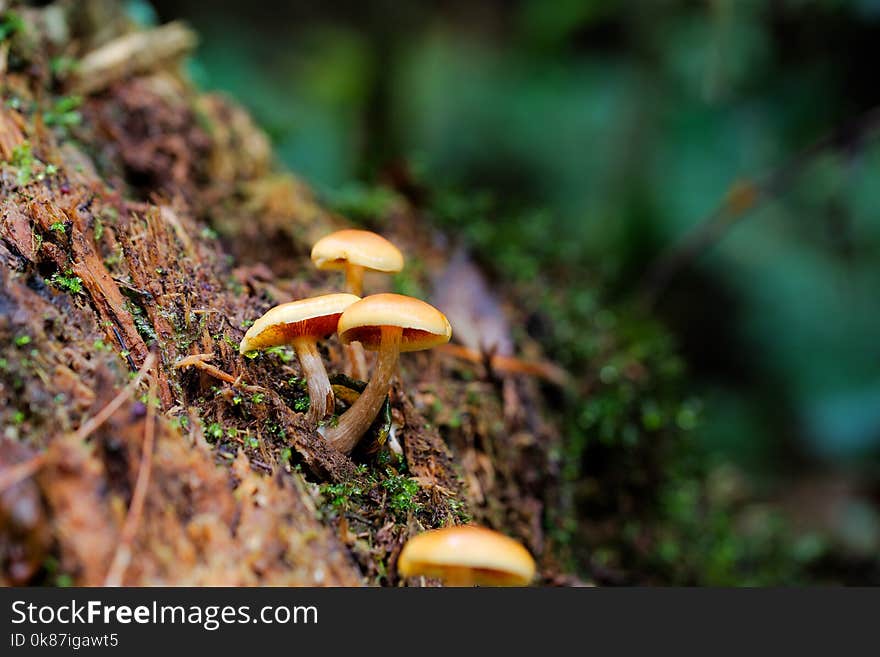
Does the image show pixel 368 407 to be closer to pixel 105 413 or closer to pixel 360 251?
pixel 360 251

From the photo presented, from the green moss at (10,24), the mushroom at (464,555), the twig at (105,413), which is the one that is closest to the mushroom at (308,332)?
the twig at (105,413)

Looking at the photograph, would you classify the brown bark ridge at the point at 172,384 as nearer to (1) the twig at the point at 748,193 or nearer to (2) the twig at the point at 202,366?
(2) the twig at the point at 202,366

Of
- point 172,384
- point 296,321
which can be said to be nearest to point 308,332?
point 296,321

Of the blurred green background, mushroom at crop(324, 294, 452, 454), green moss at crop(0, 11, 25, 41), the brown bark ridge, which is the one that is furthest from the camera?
the blurred green background

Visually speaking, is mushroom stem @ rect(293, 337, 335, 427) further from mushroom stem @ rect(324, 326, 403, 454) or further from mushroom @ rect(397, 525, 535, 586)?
mushroom @ rect(397, 525, 535, 586)

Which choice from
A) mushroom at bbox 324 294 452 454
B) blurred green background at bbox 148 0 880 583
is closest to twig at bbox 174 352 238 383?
mushroom at bbox 324 294 452 454

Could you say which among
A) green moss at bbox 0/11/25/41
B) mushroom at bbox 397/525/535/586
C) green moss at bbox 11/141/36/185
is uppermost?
green moss at bbox 0/11/25/41

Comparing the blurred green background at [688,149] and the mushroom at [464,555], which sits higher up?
the blurred green background at [688,149]
